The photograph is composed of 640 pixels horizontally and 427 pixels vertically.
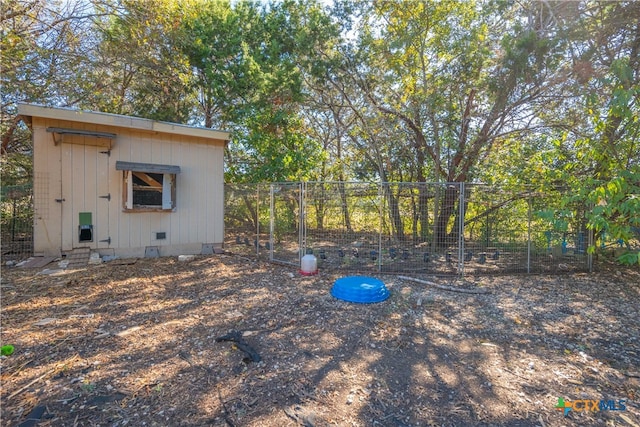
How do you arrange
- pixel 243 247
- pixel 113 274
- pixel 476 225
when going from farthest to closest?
1. pixel 243 247
2. pixel 476 225
3. pixel 113 274

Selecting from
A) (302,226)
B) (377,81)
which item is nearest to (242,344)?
(302,226)

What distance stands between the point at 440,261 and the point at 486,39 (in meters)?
4.54

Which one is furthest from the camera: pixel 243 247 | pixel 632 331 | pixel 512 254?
pixel 243 247

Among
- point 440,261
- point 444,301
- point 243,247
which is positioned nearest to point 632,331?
point 444,301

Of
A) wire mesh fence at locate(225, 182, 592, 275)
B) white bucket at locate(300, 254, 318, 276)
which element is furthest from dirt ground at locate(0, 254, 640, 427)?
wire mesh fence at locate(225, 182, 592, 275)

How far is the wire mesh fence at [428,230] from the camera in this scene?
17.6ft

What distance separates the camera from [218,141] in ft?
22.7

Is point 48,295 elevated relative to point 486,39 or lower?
lower

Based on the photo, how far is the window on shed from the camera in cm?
581

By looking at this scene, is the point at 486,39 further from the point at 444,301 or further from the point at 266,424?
the point at 266,424

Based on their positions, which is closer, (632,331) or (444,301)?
(632,331)

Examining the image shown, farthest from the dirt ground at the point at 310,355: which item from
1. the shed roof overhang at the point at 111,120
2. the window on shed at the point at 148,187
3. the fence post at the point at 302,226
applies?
the shed roof overhang at the point at 111,120

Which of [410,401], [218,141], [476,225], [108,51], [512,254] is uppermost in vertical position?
[108,51]

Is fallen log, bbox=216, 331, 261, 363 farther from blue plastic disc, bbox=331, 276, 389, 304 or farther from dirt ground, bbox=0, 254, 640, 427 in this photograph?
blue plastic disc, bbox=331, 276, 389, 304
